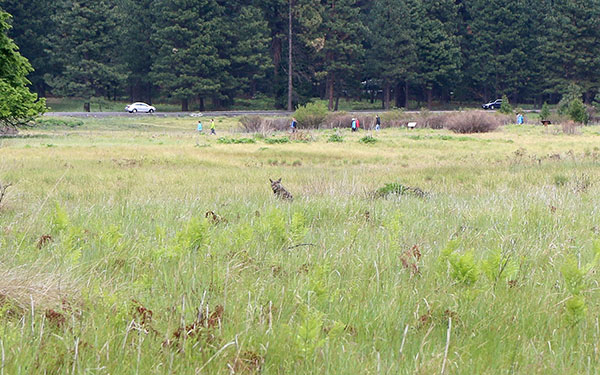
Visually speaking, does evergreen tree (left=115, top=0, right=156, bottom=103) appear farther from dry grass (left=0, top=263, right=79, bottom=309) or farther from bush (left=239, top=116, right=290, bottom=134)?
dry grass (left=0, top=263, right=79, bottom=309)

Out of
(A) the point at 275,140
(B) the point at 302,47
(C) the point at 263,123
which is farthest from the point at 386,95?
(A) the point at 275,140

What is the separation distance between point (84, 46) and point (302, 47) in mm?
24316

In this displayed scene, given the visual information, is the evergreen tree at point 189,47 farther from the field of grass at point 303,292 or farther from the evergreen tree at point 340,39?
the field of grass at point 303,292

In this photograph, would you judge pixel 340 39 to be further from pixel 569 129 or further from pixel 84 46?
pixel 569 129

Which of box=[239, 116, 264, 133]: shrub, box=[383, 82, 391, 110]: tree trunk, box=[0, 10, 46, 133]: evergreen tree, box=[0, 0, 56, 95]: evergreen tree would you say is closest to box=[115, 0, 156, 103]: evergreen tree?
box=[0, 0, 56, 95]: evergreen tree

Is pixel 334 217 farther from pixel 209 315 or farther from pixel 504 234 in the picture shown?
pixel 209 315

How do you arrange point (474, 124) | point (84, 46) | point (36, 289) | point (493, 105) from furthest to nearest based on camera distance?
1. point (493, 105)
2. point (84, 46)
3. point (474, 124)
4. point (36, 289)

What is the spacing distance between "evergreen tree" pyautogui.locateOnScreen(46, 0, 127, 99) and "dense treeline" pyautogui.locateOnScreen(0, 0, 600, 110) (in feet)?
0.45

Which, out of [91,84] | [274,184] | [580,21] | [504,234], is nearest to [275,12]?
[91,84]

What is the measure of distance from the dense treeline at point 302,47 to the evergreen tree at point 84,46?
0.14m

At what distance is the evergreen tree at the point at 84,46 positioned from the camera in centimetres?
6375

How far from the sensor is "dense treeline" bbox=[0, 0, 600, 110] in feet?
217

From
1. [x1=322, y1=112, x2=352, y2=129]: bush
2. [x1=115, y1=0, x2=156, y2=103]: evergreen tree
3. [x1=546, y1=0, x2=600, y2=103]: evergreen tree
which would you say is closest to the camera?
[x1=322, y1=112, x2=352, y2=129]: bush

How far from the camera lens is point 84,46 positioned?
211 feet
